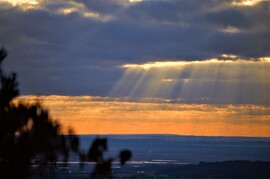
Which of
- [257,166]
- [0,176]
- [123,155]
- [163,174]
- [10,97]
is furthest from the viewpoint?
[163,174]

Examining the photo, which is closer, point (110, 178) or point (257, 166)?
point (110, 178)

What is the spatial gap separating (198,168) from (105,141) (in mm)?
98268

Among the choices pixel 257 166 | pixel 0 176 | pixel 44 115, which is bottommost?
pixel 0 176

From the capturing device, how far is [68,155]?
67.7 feet

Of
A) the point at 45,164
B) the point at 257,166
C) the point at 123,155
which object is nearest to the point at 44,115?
the point at 45,164

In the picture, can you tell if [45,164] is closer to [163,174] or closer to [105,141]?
[105,141]

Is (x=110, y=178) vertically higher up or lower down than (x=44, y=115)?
lower down

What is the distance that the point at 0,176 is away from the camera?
46.1ft

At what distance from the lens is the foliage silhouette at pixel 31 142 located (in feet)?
48.3

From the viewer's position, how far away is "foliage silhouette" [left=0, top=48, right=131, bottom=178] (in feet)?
48.3

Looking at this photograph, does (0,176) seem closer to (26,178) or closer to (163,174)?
(26,178)

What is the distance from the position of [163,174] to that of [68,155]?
94.6 meters

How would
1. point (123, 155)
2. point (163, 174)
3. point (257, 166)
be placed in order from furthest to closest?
point (163, 174) < point (257, 166) < point (123, 155)

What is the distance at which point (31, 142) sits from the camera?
49.3 ft
